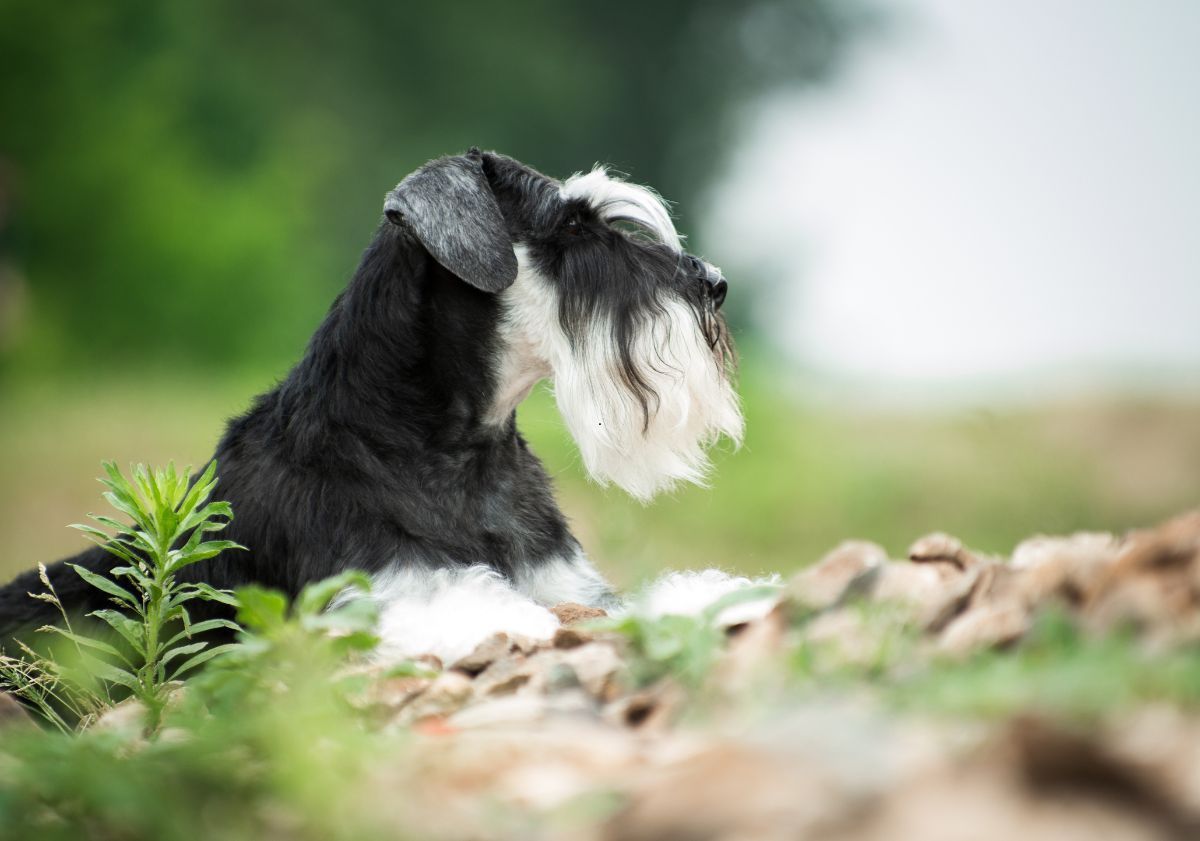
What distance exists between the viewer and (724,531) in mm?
11688

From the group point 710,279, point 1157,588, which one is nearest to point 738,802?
point 1157,588

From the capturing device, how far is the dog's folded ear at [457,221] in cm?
442

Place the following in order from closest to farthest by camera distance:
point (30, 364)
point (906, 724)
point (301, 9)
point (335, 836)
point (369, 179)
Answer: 1. point (335, 836)
2. point (906, 724)
3. point (30, 364)
4. point (369, 179)
5. point (301, 9)

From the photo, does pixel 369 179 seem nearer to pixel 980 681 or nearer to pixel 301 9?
pixel 301 9

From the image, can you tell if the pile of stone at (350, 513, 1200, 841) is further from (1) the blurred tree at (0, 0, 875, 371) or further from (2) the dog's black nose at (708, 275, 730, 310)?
(1) the blurred tree at (0, 0, 875, 371)

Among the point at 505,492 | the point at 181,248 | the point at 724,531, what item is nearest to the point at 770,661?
the point at 505,492

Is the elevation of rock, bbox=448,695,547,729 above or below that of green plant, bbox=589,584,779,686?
below

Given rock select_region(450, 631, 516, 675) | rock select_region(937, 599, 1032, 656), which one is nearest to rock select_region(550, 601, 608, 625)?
rock select_region(450, 631, 516, 675)

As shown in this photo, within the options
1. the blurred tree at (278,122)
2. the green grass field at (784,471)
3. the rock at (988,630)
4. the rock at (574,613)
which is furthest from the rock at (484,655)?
the blurred tree at (278,122)

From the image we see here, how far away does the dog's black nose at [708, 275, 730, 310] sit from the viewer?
189 inches

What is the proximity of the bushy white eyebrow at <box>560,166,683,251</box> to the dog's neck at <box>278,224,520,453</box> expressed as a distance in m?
0.52

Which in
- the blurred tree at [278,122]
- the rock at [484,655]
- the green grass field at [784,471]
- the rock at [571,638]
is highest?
the blurred tree at [278,122]

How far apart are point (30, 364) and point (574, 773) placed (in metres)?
21.1

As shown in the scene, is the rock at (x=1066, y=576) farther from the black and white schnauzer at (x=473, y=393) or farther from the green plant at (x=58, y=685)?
the green plant at (x=58, y=685)
